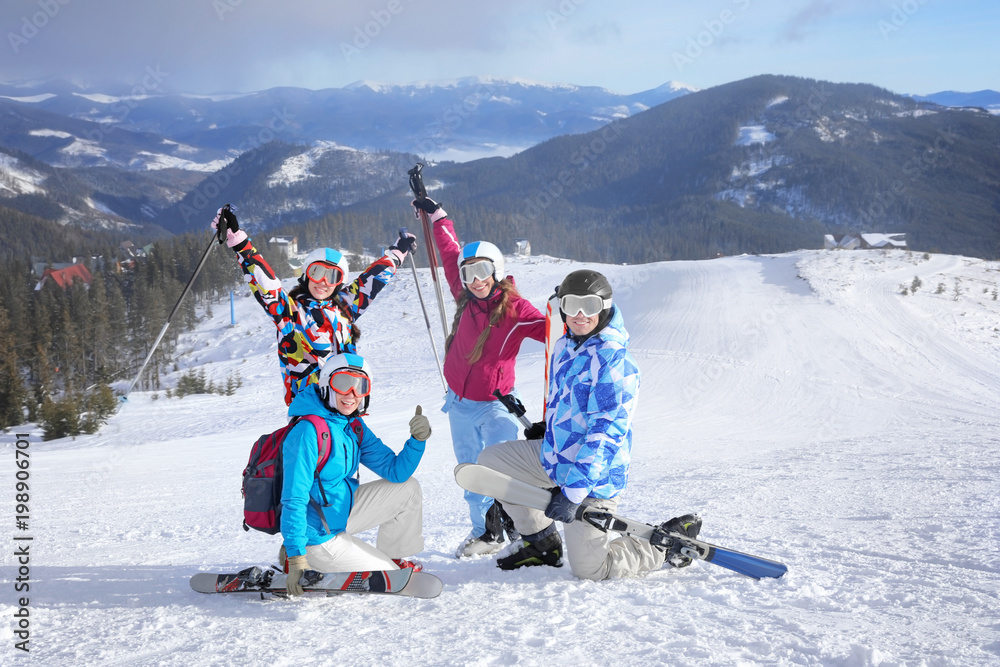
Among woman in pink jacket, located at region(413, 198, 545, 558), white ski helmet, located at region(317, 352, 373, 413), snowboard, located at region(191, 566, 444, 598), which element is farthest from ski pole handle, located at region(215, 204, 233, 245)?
snowboard, located at region(191, 566, 444, 598)

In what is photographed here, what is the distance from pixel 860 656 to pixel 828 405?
9046mm

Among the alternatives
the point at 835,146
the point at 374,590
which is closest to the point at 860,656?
the point at 374,590

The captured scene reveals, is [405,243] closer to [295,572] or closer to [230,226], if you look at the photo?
[230,226]

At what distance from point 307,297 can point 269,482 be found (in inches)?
67.6

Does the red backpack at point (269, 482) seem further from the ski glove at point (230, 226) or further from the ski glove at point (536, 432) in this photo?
the ski glove at point (230, 226)

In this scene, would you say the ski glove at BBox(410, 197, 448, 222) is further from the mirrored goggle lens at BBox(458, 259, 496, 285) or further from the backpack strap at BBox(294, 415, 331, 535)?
the backpack strap at BBox(294, 415, 331, 535)

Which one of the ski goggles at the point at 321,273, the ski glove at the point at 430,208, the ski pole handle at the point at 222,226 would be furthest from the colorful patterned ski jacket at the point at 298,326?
the ski glove at the point at 430,208

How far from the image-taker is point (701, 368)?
12875 millimetres

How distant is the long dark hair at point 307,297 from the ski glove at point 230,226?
628 millimetres

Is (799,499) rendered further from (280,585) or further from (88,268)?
(88,268)

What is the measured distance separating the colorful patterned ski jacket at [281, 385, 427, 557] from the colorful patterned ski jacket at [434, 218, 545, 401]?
2.45ft

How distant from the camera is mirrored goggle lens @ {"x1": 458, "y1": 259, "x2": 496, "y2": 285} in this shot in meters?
3.88

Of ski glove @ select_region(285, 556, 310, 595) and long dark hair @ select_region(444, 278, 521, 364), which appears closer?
ski glove @ select_region(285, 556, 310, 595)

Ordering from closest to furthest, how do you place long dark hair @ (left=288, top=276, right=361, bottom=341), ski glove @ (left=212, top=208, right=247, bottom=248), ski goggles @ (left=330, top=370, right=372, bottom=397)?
ski goggles @ (left=330, top=370, right=372, bottom=397)
long dark hair @ (left=288, top=276, right=361, bottom=341)
ski glove @ (left=212, top=208, right=247, bottom=248)
